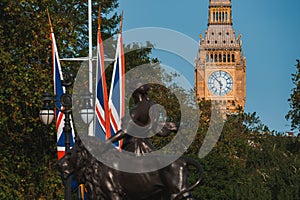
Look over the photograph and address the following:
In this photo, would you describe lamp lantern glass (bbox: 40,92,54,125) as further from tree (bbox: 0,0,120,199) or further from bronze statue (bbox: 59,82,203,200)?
tree (bbox: 0,0,120,199)

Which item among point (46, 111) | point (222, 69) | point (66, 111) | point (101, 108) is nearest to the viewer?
point (66, 111)

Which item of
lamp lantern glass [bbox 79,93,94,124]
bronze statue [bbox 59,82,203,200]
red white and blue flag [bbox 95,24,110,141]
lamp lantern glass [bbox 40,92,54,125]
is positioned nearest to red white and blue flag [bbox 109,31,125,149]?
red white and blue flag [bbox 95,24,110,141]

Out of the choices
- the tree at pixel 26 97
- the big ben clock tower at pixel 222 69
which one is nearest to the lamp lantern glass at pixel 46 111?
the tree at pixel 26 97

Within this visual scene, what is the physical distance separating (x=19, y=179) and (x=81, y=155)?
57.2ft

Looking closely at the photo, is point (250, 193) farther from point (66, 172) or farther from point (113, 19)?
point (66, 172)

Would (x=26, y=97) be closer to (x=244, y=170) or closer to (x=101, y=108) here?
(x=101, y=108)

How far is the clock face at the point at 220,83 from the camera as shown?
6486 inches

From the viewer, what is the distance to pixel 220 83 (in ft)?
544

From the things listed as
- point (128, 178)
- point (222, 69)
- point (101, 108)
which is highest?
point (222, 69)

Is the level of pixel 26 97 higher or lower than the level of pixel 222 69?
lower

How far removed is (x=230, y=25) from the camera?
17538 cm

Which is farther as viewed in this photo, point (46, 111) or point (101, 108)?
point (101, 108)

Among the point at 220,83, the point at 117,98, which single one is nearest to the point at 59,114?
the point at 117,98

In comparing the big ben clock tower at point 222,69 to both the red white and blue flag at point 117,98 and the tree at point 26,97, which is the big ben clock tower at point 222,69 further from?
the red white and blue flag at point 117,98
